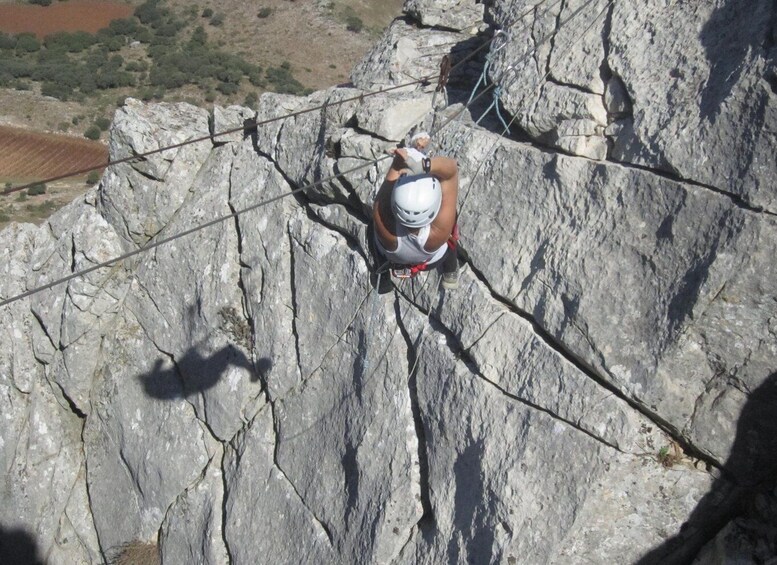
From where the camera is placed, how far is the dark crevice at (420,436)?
699 centimetres

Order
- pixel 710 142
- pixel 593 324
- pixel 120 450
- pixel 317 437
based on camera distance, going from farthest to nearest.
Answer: pixel 120 450 → pixel 317 437 → pixel 593 324 → pixel 710 142

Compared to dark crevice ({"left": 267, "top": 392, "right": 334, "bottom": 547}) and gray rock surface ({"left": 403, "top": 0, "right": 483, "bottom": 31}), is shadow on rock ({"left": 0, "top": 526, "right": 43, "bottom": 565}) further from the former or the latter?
gray rock surface ({"left": 403, "top": 0, "right": 483, "bottom": 31})

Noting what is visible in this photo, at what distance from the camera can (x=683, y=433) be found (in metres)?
5.75

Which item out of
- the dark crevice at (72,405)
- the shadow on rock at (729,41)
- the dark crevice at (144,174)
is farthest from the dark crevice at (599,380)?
the dark crevice at (72,405)

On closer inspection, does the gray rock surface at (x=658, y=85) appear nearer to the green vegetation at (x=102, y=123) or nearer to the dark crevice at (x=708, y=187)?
the dark crevice at (x=708, y=187)

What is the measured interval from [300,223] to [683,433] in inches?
199

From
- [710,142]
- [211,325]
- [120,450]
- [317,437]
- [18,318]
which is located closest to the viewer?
[710,142]

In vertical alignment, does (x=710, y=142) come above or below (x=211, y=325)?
above

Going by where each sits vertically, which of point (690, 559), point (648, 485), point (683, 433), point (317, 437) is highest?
point (683, 433)

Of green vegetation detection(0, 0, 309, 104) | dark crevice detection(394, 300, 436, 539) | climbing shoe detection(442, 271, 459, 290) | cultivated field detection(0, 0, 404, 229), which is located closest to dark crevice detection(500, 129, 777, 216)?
climbing shoe detection(442, 271, 459, 290)

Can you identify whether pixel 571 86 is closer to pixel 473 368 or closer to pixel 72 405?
pixel 473 368

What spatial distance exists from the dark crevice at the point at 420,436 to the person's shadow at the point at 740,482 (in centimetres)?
204

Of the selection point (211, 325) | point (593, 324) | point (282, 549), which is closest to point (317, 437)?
point (282, 549)

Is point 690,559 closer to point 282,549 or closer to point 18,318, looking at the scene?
point 282,549
